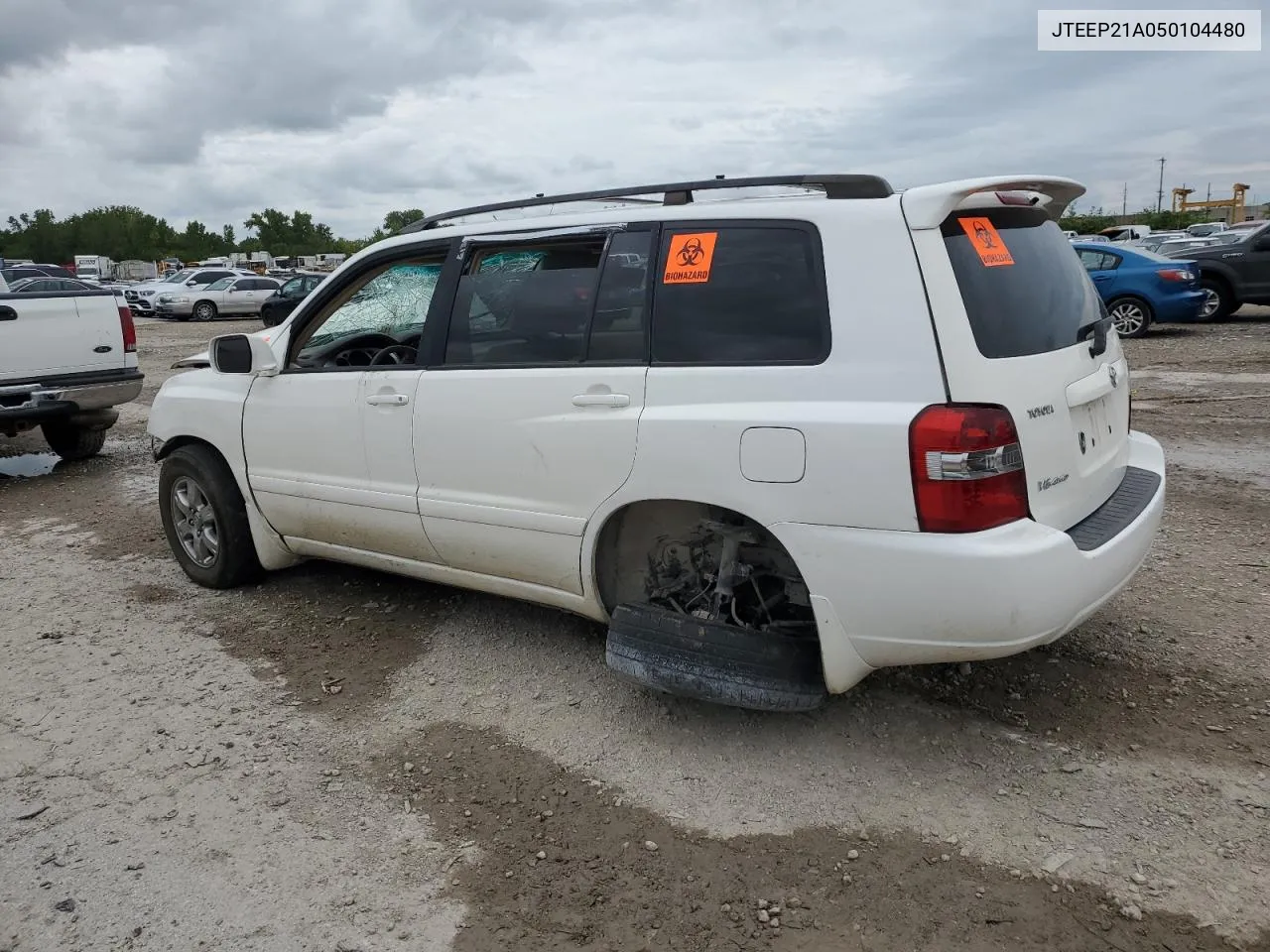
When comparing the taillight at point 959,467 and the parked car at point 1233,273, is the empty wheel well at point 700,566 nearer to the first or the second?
the taillight at point 959,467

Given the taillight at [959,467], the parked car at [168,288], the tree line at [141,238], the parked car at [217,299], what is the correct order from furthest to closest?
the tree line at [141,238], the parked car at [168,288], the parked car at [217,299], the taillight at [959,467]

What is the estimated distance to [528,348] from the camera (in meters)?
3.72

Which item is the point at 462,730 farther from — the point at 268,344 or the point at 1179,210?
the point at 1179,210

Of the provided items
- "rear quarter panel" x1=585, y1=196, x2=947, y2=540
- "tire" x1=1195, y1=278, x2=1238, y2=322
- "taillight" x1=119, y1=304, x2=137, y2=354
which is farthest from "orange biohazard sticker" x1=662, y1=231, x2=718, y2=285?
"tire" x1=1195, y1=278, x2=1238, y2=322

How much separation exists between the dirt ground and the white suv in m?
0.38

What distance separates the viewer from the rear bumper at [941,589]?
279cm

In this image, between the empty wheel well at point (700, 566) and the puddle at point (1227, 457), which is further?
the puddle at point (1227, 457)

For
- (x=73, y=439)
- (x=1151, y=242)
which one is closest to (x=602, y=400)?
(x=73, y=439)

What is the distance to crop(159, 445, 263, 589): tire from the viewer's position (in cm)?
487

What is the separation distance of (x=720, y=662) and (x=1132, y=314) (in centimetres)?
1336

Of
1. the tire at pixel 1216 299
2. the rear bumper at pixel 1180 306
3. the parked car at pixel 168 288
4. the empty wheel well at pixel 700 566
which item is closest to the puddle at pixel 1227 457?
the empty wheel well at pixel 700 566

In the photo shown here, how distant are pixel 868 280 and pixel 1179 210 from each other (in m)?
92.1

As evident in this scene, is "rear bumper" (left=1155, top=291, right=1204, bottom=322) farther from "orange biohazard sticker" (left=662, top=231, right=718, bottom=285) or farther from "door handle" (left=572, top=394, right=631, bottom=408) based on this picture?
"door handle" (left=572, top=394, right=631, bottom=408)

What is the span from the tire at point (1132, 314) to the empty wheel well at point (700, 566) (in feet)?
41.9
